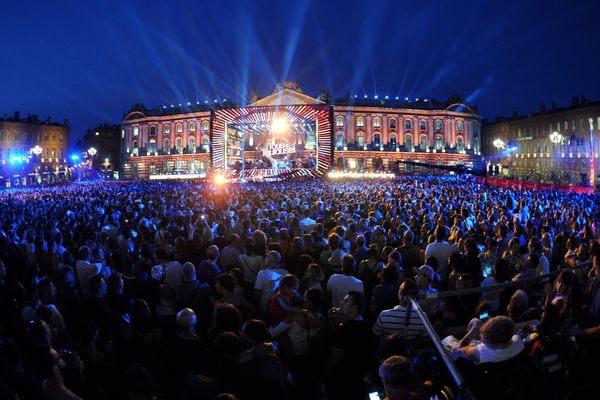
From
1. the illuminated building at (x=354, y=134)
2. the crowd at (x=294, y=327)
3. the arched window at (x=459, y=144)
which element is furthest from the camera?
the arched window at (x=459, y=144)

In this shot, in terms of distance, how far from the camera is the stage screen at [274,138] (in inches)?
1882

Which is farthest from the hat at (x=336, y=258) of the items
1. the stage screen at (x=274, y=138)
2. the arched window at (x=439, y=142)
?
the arched window at (x=439, y=142)

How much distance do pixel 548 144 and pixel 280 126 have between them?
184 ft

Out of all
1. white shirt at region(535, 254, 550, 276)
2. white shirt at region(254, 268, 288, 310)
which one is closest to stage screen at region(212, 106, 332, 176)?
white shirt at region(535, 254, 550, 276)

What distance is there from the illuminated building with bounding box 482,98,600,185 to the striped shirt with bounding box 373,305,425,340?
2669 inches

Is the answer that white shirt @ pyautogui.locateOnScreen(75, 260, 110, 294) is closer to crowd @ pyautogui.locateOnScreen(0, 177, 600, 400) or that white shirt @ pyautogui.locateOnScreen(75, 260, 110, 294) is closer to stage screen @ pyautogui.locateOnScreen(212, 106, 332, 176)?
crowd @ pyautogui.locateOnScreen(0, 177, 600, 400)

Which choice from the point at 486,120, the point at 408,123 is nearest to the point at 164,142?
the point at 408,123

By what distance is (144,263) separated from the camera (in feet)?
23.4

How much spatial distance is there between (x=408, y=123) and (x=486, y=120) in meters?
31.0

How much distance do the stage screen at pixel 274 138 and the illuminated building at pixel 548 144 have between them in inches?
1260

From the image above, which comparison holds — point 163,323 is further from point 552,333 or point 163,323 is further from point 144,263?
point 552,333

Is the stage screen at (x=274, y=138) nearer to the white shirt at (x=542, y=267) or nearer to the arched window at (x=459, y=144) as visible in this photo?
the white shirt at (x=542, y=267)

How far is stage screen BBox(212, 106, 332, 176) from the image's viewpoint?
47812 millimetres

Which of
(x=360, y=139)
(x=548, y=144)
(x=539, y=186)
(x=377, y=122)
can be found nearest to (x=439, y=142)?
(x=377, y=122)
